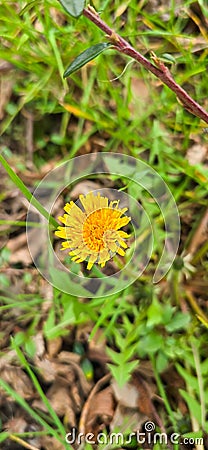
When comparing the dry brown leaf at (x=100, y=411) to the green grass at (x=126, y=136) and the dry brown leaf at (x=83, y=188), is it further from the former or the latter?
the dry brown leaf at (x=83, y=188)

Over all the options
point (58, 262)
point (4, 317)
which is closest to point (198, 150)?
point (58, 262)

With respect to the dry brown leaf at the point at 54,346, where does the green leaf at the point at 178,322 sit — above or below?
below

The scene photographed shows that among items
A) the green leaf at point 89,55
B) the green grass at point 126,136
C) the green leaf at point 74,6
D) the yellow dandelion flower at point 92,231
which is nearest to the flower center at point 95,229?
the yellow dandelion flower at point 92,231

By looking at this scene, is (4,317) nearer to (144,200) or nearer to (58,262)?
(58,262)

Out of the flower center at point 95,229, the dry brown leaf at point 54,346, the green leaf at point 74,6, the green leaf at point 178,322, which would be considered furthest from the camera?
the dry brown leaf at point 54,346

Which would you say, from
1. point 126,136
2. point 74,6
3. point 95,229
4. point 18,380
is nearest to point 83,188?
point 126,136

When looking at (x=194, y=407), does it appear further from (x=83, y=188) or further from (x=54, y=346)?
(x=83, y=188)
